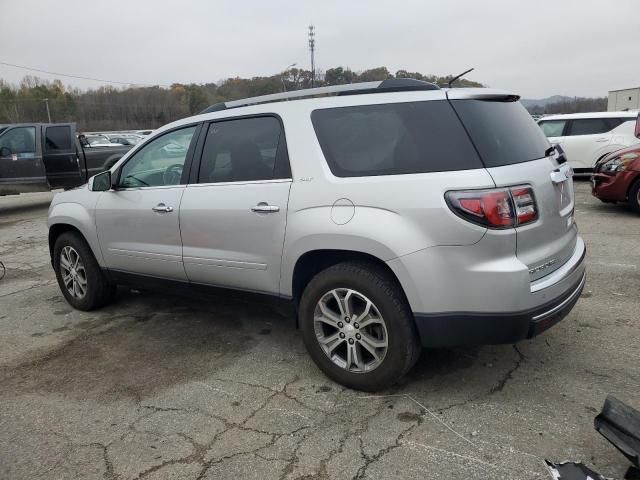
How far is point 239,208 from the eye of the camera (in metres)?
3.49

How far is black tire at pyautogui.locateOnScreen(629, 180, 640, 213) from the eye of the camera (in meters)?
8.17

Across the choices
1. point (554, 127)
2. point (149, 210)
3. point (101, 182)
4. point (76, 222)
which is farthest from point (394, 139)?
point (554, 127)

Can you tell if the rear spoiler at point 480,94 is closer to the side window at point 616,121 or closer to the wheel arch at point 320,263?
the wheel arch at point 320,263

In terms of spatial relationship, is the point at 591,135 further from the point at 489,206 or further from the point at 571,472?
the point at 571,472

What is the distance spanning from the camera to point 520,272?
2.67m

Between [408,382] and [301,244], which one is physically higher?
[301,244]

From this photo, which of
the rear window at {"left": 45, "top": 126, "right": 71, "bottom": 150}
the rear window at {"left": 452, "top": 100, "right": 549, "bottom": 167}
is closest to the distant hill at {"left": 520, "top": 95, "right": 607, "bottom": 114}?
the rear window at {"left": 45, "top": 126, "right": 71, "bottom": 150}

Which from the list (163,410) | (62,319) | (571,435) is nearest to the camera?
(571,435)

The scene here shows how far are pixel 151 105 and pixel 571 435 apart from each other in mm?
76508

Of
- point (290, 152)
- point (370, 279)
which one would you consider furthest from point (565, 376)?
point (290, 152)

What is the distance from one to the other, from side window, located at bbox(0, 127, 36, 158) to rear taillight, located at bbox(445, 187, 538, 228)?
11.6 m

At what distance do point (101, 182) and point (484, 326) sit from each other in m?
3.46

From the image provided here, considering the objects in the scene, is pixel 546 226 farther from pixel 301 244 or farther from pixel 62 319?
pixel 62 319

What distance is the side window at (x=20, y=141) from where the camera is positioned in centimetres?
1159
